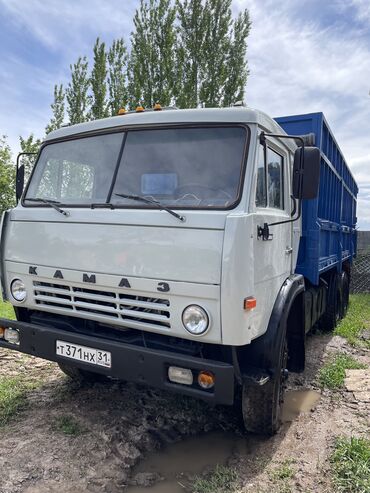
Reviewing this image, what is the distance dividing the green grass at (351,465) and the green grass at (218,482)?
2.14ft

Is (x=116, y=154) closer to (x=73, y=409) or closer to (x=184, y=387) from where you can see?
(x=184, y=387)

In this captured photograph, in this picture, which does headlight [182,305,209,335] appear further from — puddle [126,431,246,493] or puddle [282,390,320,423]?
puddle [282,390,320,423]

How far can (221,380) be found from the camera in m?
2.46

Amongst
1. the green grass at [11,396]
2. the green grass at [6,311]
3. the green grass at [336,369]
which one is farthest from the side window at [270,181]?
the green grass at [6,311]

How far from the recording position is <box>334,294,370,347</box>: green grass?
239 inches

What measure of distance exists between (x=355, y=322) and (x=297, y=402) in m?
3.59

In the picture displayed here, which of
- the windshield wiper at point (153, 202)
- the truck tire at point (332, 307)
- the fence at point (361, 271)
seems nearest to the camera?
the windshield wiper at point (153, 202)

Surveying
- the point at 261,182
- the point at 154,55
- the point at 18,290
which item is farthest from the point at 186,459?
the point at 154,55

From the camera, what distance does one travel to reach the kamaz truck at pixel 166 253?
252 centimetres

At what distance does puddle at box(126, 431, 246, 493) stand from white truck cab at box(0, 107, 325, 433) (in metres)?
0.32

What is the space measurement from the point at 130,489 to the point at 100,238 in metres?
1.61

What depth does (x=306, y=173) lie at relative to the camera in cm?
290

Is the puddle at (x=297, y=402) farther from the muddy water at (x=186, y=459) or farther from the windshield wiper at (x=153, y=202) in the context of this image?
the windshield wiper at (x=153, y=202)

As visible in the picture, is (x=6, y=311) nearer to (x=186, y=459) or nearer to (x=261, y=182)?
(x=186, y=459)
